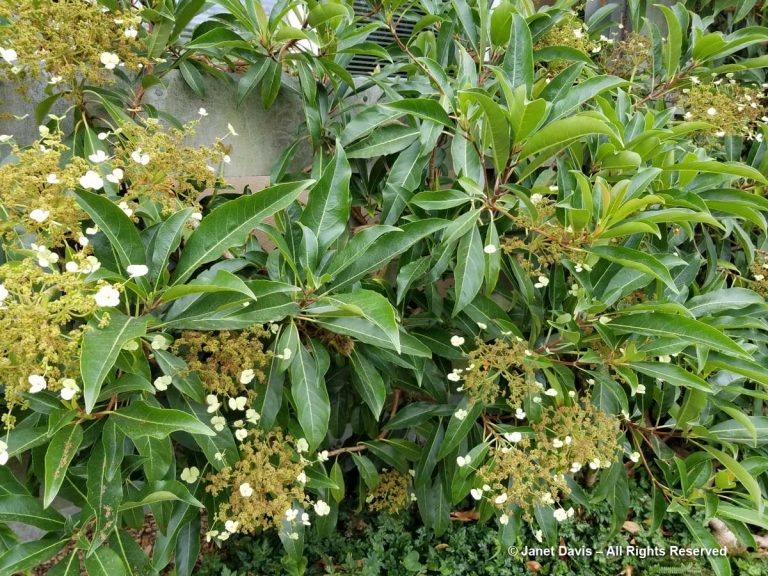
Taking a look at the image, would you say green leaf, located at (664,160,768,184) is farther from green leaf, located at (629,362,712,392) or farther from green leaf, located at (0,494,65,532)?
green leaf, located at (0,494,65,532)

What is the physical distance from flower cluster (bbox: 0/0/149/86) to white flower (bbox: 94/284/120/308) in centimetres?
69

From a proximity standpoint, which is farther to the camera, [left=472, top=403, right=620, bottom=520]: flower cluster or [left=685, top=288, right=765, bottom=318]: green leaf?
[left=685, top=288, right=765, bottom=318]: green leaf

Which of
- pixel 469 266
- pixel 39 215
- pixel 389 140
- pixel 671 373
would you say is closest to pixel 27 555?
pixel 39 215

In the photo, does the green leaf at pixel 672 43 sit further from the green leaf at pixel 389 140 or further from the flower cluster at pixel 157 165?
the flower cluster at pixel 157 165

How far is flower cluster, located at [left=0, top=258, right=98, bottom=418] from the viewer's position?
85 cm

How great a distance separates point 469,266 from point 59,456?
1.03m

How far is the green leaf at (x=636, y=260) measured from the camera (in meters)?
1.30

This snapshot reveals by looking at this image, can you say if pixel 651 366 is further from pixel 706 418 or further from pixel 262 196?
pixel 262 196

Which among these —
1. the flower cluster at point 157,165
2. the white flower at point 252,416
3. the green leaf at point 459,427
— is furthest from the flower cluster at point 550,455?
the flower cluster at point 157,165

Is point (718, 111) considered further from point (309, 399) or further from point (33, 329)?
point (33, 329)

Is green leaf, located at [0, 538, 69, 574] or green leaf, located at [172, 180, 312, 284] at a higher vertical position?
green leaf, located at [172, 180, 312, 284]

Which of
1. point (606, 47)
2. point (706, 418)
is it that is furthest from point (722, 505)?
point (606, 47)

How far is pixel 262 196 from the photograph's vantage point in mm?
1102

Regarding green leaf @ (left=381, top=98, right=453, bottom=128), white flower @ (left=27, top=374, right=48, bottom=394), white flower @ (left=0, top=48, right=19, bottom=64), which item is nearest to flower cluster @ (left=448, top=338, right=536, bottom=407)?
green leaf @ (left=381, top=98, right=453, bottom=128)
